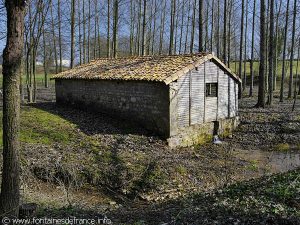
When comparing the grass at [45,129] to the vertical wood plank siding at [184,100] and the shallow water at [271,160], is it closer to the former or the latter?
the vertical wood plank siding at [184,100]

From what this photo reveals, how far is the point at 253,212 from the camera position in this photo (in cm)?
594

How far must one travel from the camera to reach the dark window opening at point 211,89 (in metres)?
16.5

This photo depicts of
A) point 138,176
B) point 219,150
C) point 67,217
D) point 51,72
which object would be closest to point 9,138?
point 67,217

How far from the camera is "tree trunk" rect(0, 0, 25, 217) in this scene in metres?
5.70

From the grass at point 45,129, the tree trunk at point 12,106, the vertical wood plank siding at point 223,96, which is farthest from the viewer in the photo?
the vertical wood plank siding at point 223,96

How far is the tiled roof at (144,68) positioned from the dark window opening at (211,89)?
3.32 feet

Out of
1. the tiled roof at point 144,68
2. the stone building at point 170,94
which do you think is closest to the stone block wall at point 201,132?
the stone building at point 170,94

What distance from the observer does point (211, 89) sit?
16688mm

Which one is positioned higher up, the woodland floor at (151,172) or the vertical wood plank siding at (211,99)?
the vertical wood plank siding at (211,99)

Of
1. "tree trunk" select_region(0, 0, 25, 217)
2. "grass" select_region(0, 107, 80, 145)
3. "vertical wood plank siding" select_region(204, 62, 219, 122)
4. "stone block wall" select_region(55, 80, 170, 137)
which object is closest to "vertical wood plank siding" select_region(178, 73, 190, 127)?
"stone block wall" select_region(55, 80, 170, 137)

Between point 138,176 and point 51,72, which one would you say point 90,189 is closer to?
point 138,176

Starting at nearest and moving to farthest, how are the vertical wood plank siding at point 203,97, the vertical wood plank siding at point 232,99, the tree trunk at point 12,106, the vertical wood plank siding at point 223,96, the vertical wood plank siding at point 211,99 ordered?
the tree trunk at point 12,106
the vertical wood plank siding at point 203,97
the vertical wood plank siding at point 211,99
the vertical wood plank siding at point 223,96
the vertical wood plank siding at point 232,99

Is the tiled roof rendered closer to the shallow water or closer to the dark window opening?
the dark window opening

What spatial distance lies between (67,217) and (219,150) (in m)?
9.59
